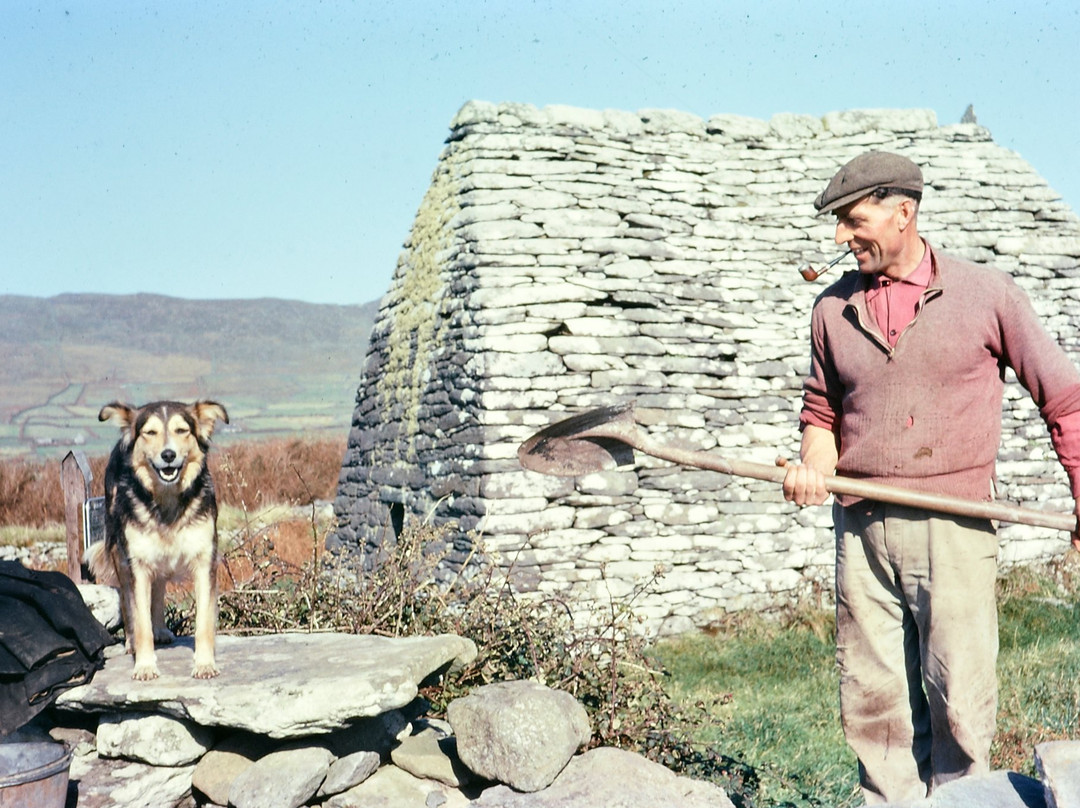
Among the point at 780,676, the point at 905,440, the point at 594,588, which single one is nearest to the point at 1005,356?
the point at 905,440

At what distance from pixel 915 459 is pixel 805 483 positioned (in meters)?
0.37

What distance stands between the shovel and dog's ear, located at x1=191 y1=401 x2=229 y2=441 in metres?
1.32

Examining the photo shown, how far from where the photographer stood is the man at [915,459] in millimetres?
3229

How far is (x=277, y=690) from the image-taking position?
394 cm

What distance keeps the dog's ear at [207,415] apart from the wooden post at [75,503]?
8.50ft

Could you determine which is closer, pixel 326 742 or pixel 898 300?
pixel 898 300

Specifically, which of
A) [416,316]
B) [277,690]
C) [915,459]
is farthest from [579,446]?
[416,316]

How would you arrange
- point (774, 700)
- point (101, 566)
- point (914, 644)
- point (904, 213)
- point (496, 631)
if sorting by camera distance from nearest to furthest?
point (904, 213)
point (914, 644)
point (101, 566)
point (496, 631)
point (774, 700)

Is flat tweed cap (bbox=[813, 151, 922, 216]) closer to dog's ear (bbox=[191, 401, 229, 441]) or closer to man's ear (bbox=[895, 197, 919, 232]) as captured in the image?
man's ear (bbox=[895, 197, 919, 232])

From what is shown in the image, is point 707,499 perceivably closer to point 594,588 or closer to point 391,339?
point 594,588

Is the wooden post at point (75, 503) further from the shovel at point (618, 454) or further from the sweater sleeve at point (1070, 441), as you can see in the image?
the sweater sleeve at point (1070, 441)

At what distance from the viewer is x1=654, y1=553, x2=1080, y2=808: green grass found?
195 inches

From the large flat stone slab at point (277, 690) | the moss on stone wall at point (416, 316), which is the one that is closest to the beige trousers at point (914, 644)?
the large flat stone slab at point (277, 690)

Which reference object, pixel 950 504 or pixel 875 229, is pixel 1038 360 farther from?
pixel 875 229
